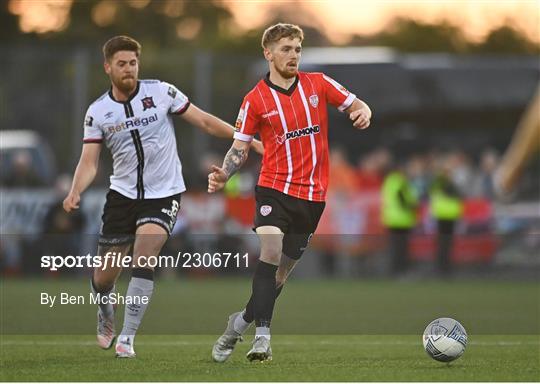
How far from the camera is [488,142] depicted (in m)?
29.0

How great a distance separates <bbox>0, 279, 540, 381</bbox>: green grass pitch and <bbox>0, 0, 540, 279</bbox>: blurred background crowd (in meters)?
3.40

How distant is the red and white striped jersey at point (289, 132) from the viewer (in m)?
10.3

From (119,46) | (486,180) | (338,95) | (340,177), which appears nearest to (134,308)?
(119,46)

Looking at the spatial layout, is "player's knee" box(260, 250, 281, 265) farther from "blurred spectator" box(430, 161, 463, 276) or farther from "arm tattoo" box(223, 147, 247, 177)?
"blurred spectator" box(430, 161, 463, 276)

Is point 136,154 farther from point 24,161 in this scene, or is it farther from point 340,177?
point 24,161

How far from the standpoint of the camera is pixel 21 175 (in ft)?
84.1

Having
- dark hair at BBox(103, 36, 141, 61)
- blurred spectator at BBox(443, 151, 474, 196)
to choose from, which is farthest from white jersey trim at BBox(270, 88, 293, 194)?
blurred spectator at BBox(443, 151, 474, 196)

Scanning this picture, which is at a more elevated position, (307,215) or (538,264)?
(307,215)

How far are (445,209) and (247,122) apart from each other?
46.3ft

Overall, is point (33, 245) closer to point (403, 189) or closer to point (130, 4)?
point (403, 189)

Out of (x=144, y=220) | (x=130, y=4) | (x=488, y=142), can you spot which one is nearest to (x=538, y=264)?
(x=488, y=142)

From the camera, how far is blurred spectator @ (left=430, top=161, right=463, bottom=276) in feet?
78.4

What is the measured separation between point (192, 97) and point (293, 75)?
51.4ft

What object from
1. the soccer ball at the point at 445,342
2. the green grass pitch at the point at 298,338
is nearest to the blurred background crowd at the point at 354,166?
the green grass pitch at the point at 298,338
